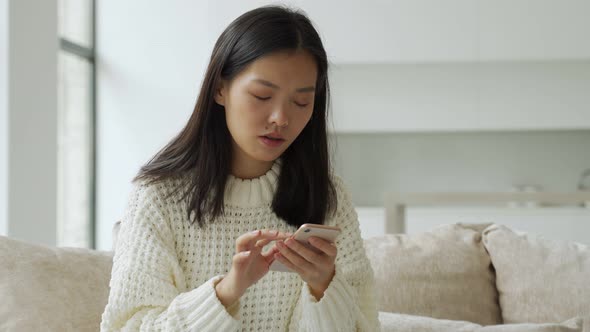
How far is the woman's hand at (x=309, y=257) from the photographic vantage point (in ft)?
4.75

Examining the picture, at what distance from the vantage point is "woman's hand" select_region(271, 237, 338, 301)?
4.75 ft

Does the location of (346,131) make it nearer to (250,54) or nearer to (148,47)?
(148,47)

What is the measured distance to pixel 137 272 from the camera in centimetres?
156

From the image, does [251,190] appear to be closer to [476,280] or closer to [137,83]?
[476,280]

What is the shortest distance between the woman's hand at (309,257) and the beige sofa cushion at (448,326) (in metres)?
0.41

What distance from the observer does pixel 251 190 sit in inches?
69.2

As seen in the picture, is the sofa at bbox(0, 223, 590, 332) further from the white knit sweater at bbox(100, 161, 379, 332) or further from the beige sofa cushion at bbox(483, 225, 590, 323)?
the white knit sweater at bbox(100, 161, 379, 332)

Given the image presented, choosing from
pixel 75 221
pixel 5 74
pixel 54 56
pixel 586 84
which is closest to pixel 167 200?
pixel 5 74

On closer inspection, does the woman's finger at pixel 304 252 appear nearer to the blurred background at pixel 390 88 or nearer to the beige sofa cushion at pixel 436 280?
the beige sofa cushion at pixel 436 280

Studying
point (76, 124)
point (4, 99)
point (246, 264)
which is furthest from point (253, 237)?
point (76, 124)

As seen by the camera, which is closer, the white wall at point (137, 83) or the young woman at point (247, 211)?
the young woman at point (247, 211)

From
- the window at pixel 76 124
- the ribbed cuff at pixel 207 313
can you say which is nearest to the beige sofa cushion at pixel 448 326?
the ribbed cuff at pixel 207 313

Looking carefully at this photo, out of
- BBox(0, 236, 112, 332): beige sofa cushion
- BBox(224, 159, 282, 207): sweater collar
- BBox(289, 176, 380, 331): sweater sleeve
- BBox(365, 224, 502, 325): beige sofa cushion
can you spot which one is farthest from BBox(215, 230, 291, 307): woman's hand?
BBox(365, 224, 502, 325): beige sofa cushion

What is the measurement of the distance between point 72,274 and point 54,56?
3015 millimetres
